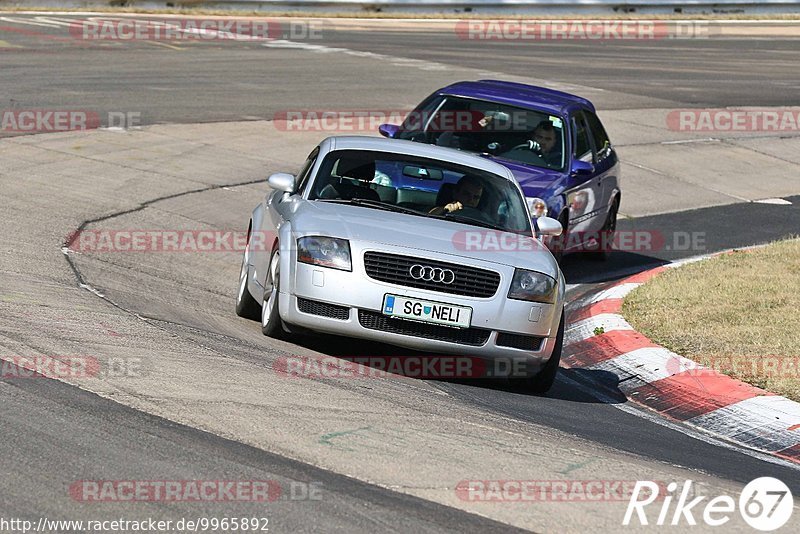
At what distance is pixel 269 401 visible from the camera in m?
6.75

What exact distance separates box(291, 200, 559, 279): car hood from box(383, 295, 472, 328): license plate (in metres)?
0.32

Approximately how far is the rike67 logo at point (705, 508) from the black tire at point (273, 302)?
3.14 m

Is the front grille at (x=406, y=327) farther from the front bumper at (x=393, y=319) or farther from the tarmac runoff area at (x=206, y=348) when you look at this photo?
the tarmac runoff area at (x=206, y=348)

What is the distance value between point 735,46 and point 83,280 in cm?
3337

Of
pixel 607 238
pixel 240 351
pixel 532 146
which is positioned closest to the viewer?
pixel 240 351

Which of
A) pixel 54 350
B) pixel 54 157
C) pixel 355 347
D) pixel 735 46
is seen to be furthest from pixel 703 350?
pixel 735 46

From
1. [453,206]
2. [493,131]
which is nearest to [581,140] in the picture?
[493,131]

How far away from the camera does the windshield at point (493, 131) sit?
13164 mm

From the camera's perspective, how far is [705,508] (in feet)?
19.0

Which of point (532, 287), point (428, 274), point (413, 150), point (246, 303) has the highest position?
point (413, 150)

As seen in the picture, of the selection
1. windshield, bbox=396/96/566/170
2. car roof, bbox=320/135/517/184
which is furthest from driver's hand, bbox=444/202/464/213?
windshield, bbox=396/96/566/170

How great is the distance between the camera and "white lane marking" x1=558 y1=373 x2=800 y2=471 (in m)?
7.61

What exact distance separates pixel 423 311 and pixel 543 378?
3.55 feet

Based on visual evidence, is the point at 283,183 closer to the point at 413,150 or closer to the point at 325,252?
the point at 413,150
